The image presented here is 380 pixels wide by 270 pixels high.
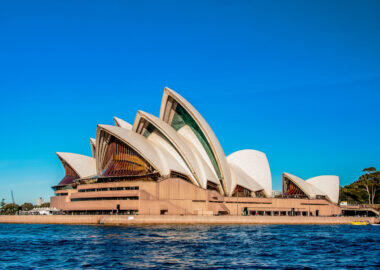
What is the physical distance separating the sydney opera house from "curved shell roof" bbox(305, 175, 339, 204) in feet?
37.0

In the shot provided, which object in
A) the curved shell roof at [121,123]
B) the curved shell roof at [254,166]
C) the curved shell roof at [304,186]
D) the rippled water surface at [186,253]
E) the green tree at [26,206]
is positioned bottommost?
the rippled water surface at [186,253]

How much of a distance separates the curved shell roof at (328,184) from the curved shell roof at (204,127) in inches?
1106

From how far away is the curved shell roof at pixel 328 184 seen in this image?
97.3 m

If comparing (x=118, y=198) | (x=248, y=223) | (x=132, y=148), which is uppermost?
(x=132, y=148)

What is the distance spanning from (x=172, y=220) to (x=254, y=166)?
31.5 meters

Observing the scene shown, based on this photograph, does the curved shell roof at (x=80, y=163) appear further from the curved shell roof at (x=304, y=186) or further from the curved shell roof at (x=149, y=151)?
the curved shell roof at (x=304, y=186)

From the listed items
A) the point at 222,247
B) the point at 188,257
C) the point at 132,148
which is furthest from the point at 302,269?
the point at 132,148

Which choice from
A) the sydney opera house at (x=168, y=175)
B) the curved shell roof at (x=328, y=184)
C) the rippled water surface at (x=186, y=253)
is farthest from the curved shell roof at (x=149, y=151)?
the curved shell roof at (x=328, y=184)

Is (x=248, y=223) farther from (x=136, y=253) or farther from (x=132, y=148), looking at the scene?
(x=136, y=253)

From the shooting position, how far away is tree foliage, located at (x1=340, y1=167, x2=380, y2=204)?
387 feet

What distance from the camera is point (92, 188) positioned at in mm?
74500

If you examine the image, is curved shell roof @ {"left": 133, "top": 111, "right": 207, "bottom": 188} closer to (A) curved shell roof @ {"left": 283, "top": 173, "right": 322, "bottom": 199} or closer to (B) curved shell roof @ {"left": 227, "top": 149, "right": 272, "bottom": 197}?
(B) curved shell roof @ {"left": 227, "top": 149, "right": 272, "bottom": 197}

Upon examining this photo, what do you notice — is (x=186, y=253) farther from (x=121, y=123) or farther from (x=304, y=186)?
(x=304, y=186)

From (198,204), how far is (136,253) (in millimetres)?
42764
